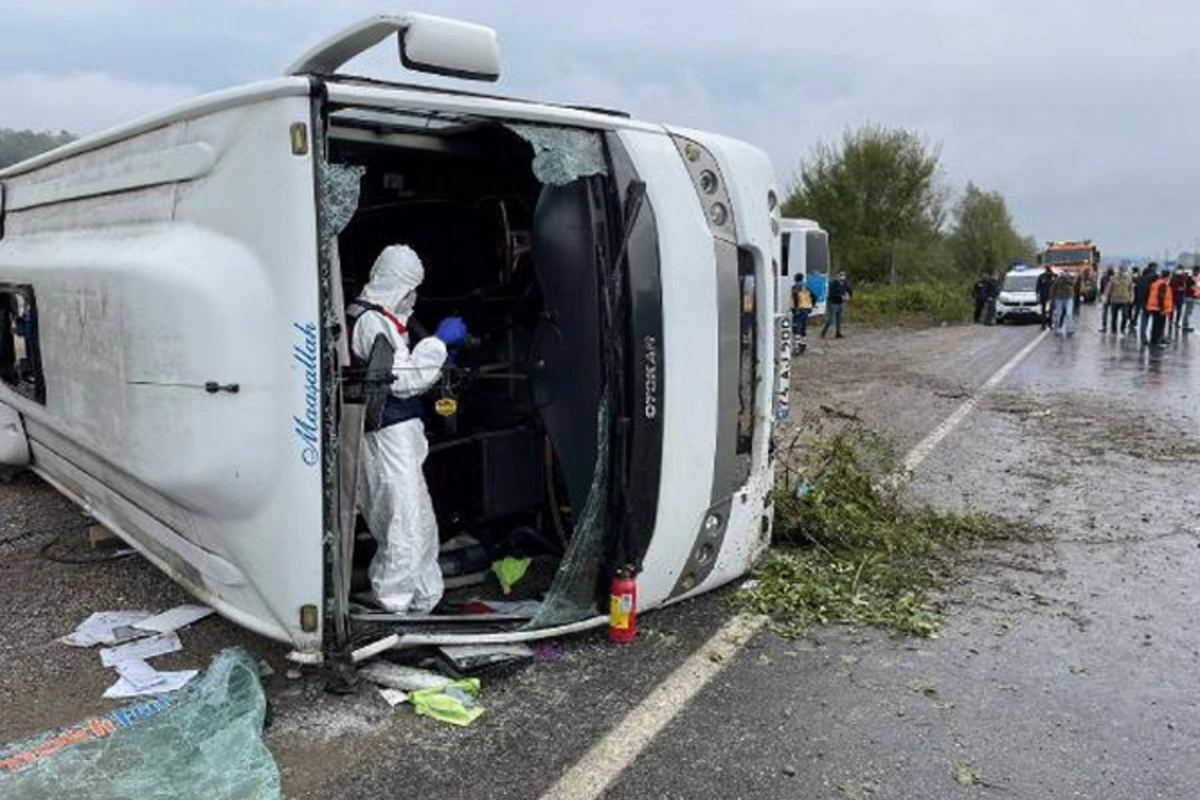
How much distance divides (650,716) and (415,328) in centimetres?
213

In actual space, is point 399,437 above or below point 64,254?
below

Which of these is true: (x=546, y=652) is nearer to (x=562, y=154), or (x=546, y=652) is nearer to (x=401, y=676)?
(x=401, y=676)

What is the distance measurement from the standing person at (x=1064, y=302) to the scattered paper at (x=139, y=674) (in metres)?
22.5

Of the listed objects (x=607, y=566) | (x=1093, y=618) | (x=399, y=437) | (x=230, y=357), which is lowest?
(x=1093, y=618)

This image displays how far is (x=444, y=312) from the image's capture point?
4965 millimetres

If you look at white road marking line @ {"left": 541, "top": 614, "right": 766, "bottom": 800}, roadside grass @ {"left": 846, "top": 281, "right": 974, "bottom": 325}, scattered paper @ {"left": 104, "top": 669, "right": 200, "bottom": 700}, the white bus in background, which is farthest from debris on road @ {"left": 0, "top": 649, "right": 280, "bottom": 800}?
roadside grass @ {"left": 846, "top": 281, "right": 974, "bottom": 325}

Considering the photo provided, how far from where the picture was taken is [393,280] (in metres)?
4.01

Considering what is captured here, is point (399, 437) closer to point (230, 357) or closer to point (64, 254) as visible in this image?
point (230, 357)

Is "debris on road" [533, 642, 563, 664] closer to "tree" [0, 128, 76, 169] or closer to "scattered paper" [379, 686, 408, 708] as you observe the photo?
"scattered paper" [379, 686, 408, 708]

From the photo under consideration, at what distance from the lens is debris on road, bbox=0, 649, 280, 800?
111 inches

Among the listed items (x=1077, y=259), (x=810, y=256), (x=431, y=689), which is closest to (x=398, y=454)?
(x=431, y=689)

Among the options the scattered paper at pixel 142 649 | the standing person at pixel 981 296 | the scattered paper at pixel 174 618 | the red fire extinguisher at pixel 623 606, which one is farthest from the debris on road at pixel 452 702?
the standing person at pixel 981 296

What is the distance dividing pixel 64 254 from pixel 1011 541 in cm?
511

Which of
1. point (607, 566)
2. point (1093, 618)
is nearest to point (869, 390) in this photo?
point (1093, 618)
